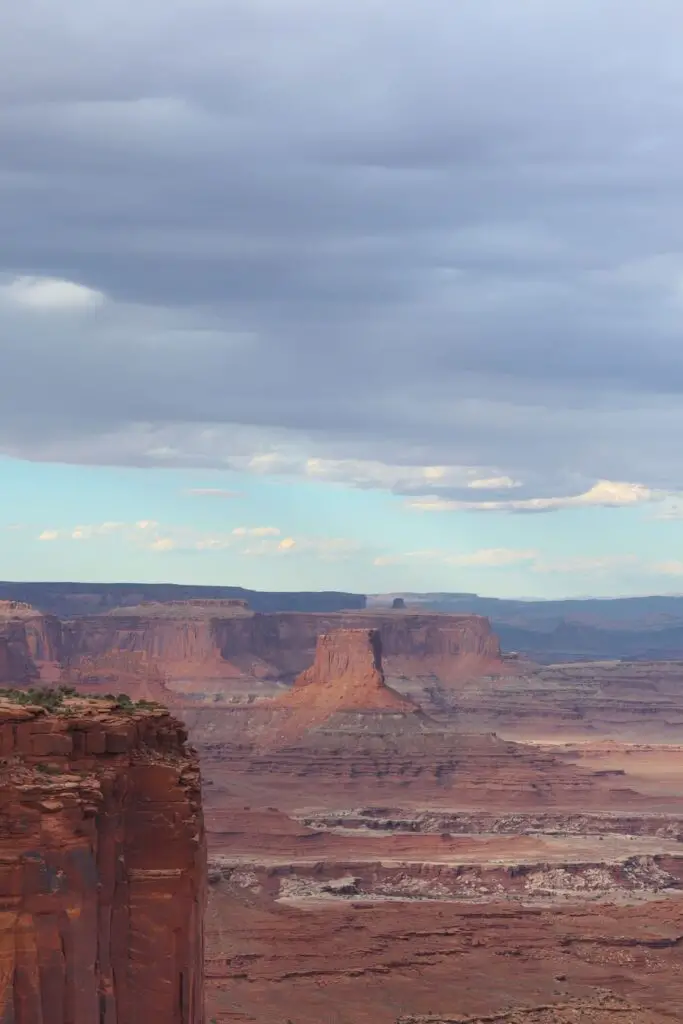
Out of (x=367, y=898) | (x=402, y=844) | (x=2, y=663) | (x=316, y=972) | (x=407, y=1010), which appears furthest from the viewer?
(x=2, y=663)

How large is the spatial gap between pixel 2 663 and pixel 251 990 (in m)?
80.7

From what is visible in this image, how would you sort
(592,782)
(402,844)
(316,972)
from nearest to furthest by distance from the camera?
(316,972), (402,844), (592,782)

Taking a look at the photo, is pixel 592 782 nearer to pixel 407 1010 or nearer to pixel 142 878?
pixel 407 1010

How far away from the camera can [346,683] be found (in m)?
Answer: 172

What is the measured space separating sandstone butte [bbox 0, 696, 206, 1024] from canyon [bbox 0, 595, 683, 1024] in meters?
0.24

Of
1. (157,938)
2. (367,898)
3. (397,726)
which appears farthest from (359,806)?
(157,938)

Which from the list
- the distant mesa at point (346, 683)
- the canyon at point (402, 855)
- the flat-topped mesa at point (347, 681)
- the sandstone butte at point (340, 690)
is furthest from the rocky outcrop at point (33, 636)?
the flat-topped mesa at point (347, 681)

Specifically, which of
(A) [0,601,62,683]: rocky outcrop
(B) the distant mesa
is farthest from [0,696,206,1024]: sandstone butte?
(B) the distant mesa

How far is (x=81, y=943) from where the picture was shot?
1919 cm

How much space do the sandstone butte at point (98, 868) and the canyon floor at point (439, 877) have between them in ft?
99.4

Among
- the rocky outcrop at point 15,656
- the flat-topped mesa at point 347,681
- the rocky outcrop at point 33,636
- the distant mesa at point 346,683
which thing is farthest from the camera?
the rocky outcrop at point 33,636

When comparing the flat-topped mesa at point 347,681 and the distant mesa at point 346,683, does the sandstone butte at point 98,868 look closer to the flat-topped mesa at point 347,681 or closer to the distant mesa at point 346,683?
the distant mesa at point 346,683

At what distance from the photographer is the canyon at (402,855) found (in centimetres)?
6038

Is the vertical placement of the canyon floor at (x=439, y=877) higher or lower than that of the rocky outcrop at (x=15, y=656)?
lower
